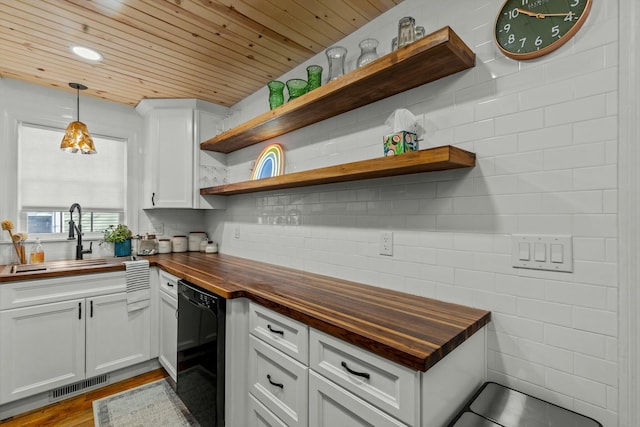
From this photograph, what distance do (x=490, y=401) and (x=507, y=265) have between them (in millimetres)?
516

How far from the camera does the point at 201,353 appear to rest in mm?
1721

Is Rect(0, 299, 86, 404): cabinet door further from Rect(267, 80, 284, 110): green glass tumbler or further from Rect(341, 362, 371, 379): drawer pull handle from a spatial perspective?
Rect(341, 362, 371, 379): drawer pull handle

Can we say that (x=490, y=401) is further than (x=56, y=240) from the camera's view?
No

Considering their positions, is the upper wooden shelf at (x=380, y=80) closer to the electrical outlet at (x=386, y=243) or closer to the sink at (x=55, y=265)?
the electrical outlet at (x=386, y=243)

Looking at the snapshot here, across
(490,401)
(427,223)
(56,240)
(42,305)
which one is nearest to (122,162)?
(56,240)

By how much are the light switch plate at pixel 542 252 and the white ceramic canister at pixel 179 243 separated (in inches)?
119

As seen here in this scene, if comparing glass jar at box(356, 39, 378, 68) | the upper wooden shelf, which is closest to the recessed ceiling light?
the upper wooden shelf

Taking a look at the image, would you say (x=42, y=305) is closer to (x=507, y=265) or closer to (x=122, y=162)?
(x=122, y=162)

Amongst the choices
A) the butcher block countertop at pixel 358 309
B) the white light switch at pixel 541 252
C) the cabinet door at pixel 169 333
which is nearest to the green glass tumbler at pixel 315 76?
the butcher block countertop at pixel 358 309

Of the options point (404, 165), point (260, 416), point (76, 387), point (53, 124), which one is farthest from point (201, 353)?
point (53, 124)

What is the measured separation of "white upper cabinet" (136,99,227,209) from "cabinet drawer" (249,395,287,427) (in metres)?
1.96

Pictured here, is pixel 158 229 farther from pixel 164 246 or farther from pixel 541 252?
pixel 541 252

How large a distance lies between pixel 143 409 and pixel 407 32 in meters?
2.73

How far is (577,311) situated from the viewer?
1.08 meters
